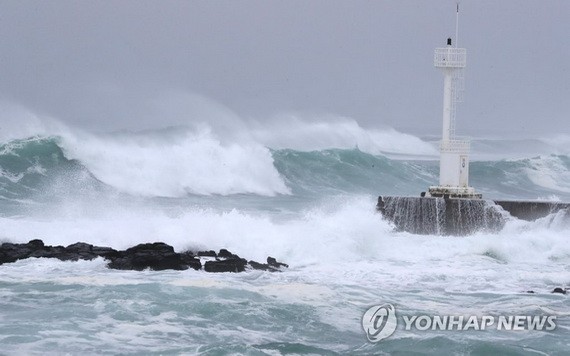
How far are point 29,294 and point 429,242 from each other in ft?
29.5

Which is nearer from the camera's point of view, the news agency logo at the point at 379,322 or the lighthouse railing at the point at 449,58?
the news agency logo at the point at 379,322

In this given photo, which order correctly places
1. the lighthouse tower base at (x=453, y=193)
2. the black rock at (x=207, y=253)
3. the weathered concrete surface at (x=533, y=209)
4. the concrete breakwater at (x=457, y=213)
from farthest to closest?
the lighthouse tower base at (x=453, y=193) < the weathered concrete surface at (x=533, y=209) < the concrete breakwater at (x=457, y=213) < the black rock at (x=207, y=253)

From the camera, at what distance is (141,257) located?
1402 centimetres

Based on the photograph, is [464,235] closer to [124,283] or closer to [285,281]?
[285,281]

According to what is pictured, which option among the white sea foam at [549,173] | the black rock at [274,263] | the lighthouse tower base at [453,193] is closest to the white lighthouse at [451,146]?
the lighthouse tower base at [453,193]

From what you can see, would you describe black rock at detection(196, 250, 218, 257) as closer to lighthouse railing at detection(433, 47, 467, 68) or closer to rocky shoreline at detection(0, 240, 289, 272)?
rocky shoreline at detection(0, 240, 289, 272)

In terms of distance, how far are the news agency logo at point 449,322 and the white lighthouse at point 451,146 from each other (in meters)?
9.69

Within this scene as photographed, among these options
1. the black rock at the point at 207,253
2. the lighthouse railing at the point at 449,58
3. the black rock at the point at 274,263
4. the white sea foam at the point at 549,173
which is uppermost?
the white sea foam at the point at 549,173

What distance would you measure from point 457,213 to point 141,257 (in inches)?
313

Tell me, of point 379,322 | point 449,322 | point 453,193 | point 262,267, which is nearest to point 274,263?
point 262,267

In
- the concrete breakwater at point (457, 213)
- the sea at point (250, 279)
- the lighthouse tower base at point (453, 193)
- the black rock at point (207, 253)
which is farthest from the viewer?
the lighthouse tower base at point (453, 193)

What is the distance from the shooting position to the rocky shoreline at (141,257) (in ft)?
45.8

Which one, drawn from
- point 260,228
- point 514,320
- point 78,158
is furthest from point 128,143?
point 514,320

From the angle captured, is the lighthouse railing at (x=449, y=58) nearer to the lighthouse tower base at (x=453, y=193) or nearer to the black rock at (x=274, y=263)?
the lighthouse tower base at (x=453, y=193)
